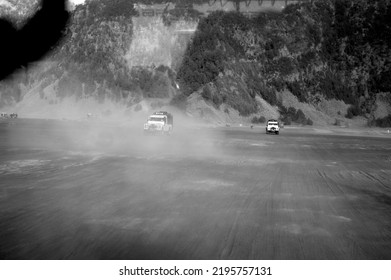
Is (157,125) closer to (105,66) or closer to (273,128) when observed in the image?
(273,128)

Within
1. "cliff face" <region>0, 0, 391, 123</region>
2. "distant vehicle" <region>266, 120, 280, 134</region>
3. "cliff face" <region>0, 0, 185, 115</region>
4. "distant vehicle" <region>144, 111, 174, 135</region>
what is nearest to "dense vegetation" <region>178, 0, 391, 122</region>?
"cliff face" <region>0, 0, 391, 123</region>

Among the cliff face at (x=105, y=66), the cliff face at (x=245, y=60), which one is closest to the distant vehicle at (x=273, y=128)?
the cliff face at (x=245, y=60)

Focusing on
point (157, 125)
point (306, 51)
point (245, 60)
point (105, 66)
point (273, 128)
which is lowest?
point (273, 128)

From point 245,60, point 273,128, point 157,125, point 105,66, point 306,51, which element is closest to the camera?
point 157,125

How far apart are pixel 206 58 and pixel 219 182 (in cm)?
7658

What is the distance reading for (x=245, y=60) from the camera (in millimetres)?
94438

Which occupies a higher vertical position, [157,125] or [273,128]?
[157,125]

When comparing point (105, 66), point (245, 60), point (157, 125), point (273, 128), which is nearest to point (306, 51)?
point (245, 60)

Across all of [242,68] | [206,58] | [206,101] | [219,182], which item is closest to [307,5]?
[242,68]

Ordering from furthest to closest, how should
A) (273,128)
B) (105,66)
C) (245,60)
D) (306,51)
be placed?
1. (306,51)
2. (105,66)
3. (245,60)
4. (273,128)

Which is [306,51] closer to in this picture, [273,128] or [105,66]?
[105,66]

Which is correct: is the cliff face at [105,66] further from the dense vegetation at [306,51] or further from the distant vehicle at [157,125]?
the distant vehicle at [157,125]

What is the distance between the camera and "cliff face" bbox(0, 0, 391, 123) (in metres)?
88.3

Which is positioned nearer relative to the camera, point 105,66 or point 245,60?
point 245,60
